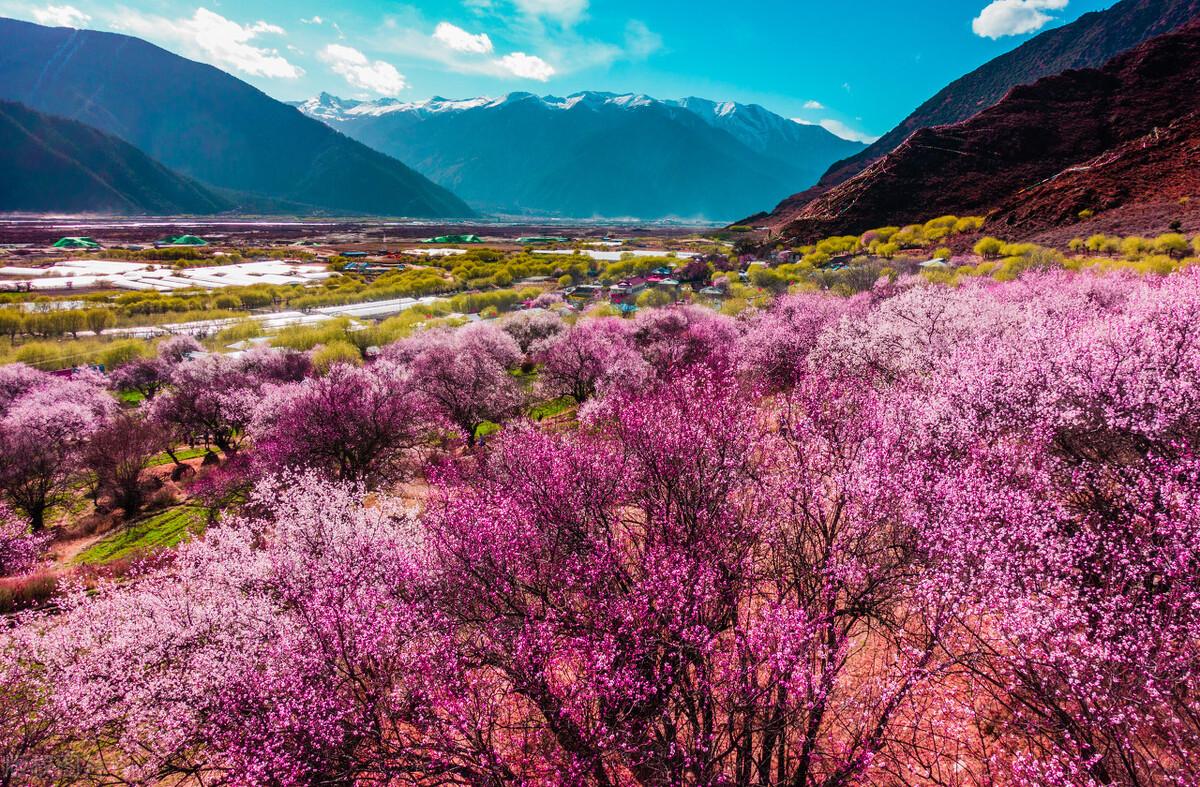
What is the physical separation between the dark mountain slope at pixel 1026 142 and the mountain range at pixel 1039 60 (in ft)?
204

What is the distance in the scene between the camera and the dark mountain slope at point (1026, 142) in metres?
75.0

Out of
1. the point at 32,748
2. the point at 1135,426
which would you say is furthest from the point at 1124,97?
the point at 32,748

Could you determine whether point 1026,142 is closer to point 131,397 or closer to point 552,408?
point 552,408

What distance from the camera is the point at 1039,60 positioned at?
176 metres

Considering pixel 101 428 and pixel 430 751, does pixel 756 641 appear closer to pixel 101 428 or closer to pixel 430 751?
pixel 430 751

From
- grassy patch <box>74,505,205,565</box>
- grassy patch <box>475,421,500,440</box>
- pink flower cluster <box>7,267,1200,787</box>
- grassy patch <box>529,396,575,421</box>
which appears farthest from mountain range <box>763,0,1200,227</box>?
grassy patch <box>74,505,205,565</box>

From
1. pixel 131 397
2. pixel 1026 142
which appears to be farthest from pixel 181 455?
pixel 1026 142

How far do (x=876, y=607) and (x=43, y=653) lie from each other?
1967 centimetres

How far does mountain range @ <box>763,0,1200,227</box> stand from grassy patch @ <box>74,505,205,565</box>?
161 m

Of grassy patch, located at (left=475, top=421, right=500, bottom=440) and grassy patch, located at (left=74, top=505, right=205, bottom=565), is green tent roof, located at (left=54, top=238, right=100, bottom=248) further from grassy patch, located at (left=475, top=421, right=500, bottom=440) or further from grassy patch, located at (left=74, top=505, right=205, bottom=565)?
grassy patch, located at (left=475, top=421, right=500, bottom=440)

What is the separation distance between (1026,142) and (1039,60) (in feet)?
477

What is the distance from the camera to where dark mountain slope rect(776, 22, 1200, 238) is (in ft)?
246

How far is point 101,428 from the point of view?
3133cm

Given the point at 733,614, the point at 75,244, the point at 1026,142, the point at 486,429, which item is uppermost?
the point at 1026,142
